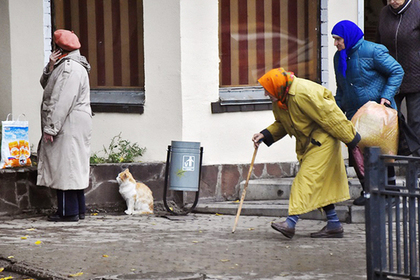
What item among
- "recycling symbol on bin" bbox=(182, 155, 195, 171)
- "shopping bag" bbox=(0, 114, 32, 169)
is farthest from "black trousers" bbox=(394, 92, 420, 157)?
"shopping bag" bbox=(0, 114, 32, 169)

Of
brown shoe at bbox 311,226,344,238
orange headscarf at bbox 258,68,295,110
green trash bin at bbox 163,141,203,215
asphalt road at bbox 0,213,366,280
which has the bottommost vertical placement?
asphalt road at bbox 0,213,366,280

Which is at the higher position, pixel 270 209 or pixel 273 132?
pixel 273 132

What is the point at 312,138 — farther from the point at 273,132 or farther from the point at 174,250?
the point at 174,250

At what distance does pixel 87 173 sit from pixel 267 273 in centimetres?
332

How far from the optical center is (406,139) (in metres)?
8.37

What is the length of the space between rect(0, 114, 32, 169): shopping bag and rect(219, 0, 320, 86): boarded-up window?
2.45 metres

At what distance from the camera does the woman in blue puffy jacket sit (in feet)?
27.9

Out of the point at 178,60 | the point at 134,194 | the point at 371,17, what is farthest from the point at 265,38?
the point at 371,17

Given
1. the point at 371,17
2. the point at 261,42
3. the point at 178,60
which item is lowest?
the point at 178,60

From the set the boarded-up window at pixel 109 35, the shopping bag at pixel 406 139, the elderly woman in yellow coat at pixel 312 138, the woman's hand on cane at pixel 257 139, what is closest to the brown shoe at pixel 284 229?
the elderly woman in yellow coat at pixel 312 138

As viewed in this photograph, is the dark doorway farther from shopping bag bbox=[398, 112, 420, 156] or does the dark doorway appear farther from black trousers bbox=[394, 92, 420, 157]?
shopping bag bbox=[398, 112, 420, 156]

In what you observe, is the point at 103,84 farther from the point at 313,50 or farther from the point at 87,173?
the point at 313,50

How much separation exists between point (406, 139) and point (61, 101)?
3571 millimetres

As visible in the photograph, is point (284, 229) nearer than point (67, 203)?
Yes
